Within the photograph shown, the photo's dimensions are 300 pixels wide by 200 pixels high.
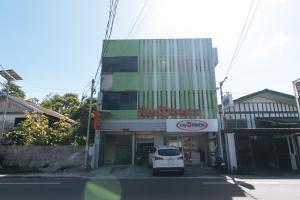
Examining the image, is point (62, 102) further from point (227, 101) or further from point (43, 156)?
point (227, 101)

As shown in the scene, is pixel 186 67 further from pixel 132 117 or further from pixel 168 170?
pixel 168 170

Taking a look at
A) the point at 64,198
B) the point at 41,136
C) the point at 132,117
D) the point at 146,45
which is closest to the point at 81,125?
the point at 41,136

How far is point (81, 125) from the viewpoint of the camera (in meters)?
22.1

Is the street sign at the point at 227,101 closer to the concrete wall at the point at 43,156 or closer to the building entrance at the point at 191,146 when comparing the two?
the building entrance at the point at 191,146

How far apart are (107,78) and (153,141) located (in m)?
7.22

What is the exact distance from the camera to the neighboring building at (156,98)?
19219mm

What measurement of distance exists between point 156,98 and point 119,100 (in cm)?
334

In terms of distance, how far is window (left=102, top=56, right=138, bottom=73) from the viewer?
816 inches

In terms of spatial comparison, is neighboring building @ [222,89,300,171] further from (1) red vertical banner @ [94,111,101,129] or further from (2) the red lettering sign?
(1) red vertical banner @ [94,111,101,129]

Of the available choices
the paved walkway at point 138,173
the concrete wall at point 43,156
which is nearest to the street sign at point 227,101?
the paved walkway at point 138,173

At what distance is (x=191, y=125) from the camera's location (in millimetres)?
18531

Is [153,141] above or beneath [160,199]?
above

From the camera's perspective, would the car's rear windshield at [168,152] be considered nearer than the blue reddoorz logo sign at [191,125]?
Yes

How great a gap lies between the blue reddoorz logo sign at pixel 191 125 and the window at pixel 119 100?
14.3 feet
